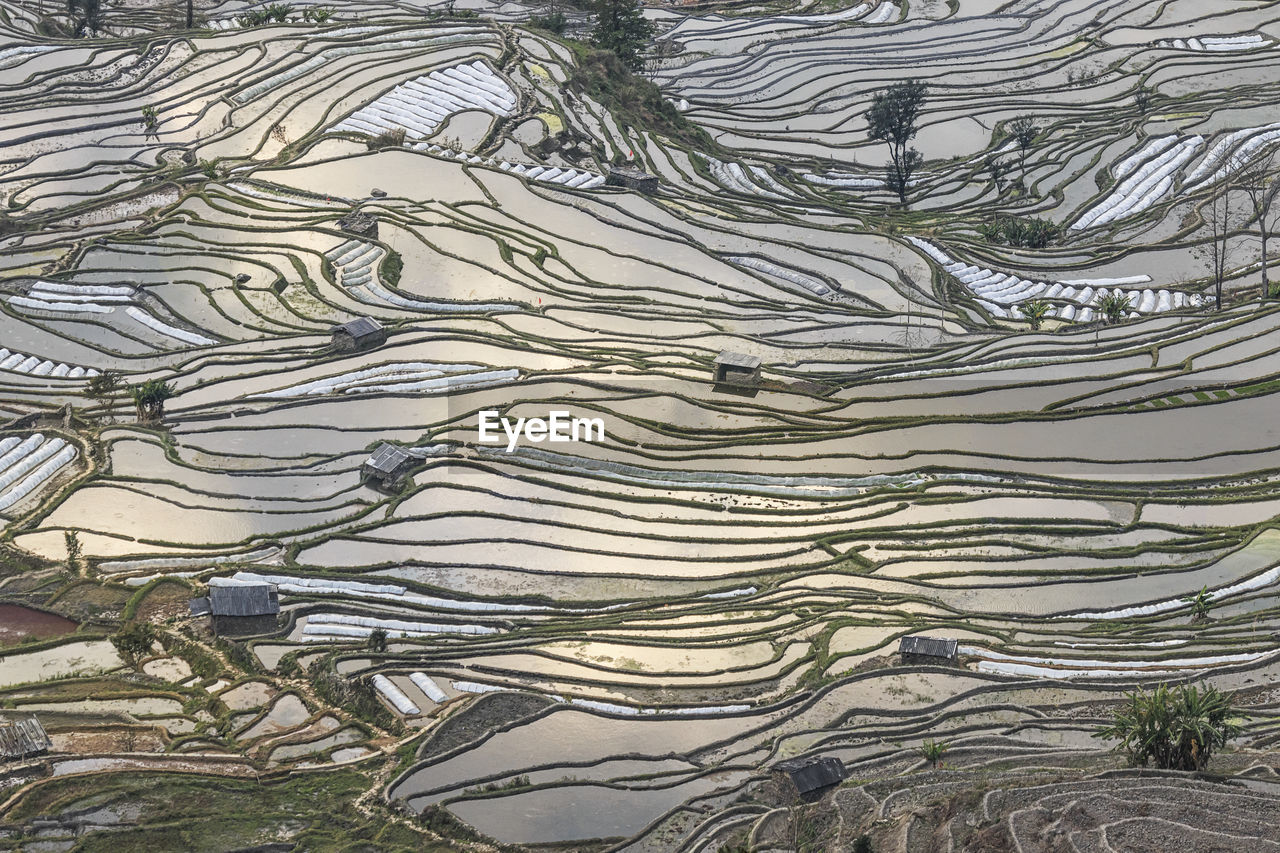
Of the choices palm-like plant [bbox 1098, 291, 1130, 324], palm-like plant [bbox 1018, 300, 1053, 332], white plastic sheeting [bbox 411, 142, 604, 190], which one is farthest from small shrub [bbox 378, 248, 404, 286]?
palm-like plant [bbox 1098, 291, 1130, 324]

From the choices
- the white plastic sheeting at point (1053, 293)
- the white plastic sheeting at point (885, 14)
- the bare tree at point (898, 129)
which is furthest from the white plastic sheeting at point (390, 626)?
the white plastic sheeting at point (885, 14)

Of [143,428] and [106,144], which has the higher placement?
[106,144]

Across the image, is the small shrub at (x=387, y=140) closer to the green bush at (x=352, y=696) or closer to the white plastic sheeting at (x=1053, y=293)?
the white plastic sheeting at (x=1053, y=293)

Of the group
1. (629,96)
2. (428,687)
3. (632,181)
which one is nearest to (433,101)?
(629,96)

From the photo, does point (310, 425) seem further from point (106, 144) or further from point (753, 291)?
point (106, 144)

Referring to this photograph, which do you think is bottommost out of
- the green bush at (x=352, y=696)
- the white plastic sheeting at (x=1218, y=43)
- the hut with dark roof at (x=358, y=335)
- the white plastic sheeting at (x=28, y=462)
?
the green bush at (x=352, y=696)

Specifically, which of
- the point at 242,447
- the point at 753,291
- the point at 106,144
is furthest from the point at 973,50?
the point at 242,447
